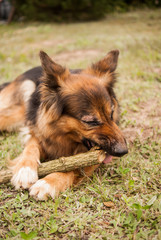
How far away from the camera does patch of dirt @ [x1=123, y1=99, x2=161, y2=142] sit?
137 inches

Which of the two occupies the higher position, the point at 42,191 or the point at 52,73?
the point at 52,73

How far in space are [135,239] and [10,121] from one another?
8.92 feet

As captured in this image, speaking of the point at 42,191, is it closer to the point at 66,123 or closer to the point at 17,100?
the point at 66,123

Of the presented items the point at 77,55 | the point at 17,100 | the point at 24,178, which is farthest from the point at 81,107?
the point at 77,55

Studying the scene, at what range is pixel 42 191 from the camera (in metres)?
2.31

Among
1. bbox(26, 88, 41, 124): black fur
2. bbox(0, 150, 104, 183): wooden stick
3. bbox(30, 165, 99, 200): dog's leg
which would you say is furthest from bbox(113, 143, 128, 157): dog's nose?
bbox(26, 88, 41, 124): black fur

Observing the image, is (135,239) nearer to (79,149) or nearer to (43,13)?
(79,149)

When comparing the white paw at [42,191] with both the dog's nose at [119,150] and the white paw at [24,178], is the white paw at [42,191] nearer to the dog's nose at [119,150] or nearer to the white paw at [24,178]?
the white paw at [24,178]

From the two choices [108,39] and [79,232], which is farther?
[108,39]

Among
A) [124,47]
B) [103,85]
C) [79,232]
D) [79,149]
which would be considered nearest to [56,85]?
[103,85]

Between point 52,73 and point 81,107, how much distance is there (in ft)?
1.87

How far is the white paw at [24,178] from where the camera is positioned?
2.44 meters

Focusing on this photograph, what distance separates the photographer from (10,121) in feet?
12.4

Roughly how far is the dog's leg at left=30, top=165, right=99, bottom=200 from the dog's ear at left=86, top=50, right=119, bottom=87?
138 cm
